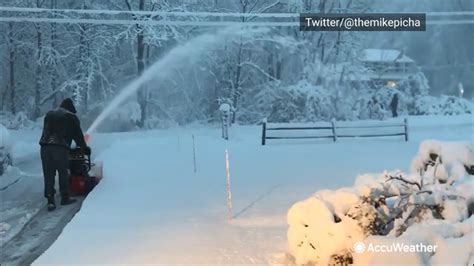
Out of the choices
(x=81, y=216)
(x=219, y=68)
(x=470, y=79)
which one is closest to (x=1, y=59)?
(x=219, y=68)

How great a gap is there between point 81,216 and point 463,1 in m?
42.7

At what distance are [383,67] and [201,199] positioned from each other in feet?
115

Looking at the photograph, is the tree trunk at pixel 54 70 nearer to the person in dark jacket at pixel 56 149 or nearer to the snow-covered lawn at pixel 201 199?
the snow-covered lawn at pixel 201 199

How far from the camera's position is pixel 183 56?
3616 cm

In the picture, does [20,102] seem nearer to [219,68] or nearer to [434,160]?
[219,68]

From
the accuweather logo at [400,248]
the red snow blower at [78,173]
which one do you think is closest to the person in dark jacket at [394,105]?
the red snow blower at [78,173]

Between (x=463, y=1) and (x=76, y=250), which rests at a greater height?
(x=463, y=1)

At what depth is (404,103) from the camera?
126 ft

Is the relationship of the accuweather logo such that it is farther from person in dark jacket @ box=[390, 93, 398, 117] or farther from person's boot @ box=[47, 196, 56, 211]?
person in dark jacket @ box=[390, 93, 398, 117]

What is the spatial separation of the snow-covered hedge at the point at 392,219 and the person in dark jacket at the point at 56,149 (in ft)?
16.8

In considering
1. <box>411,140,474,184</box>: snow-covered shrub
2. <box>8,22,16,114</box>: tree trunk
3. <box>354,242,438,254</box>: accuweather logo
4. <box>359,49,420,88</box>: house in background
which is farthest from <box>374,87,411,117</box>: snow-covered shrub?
<box>354,242,438,254</box>: accuweather logo

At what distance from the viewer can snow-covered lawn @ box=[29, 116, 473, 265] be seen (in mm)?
6008

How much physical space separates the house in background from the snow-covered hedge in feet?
106

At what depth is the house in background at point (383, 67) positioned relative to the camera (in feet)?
125
